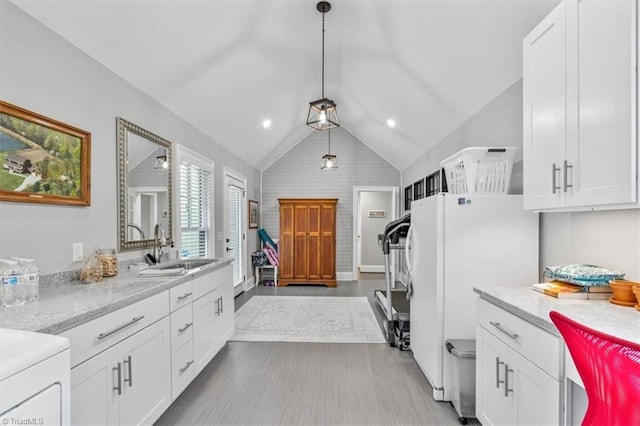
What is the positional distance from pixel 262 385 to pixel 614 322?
2353mm

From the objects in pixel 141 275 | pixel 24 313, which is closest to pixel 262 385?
pixel 141 275

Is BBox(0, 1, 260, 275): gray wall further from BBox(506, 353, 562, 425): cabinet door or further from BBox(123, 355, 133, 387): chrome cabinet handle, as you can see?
BBox(506, 353, 562, 425): cabinet door

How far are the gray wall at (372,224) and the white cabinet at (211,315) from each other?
573 cm

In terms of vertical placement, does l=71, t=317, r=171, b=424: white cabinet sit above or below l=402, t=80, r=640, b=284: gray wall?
below

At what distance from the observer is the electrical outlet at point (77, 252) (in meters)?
2.14

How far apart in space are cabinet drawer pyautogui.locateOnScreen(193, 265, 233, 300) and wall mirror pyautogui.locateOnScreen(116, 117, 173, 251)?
2.17ft

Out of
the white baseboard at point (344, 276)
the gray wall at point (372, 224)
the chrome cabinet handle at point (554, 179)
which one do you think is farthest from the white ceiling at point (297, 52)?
the gray wall at point (372, 224)

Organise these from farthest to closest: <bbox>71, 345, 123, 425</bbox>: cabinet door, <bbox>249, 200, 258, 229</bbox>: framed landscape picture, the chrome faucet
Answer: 1. <bbox>249, 200, 258, 229</bbox>: framed landscape picture
2. the chrome faucet
3. <bbox>71, 345, 123, 425</bbox>: cabinet door

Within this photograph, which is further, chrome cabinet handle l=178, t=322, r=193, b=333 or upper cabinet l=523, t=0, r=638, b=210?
chrome cabinet handle l=178, t=322, r=193, b=333

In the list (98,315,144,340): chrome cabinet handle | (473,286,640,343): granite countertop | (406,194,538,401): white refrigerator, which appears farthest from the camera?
(406,194,538,401): white refrigerator

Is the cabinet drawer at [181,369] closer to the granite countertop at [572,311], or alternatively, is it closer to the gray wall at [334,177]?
the granite countertop at [572,311]

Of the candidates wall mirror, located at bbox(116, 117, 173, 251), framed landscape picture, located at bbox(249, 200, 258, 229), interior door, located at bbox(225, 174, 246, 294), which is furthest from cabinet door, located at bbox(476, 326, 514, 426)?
framed landscape picture, located at bbox(249, 200, 258, 229)

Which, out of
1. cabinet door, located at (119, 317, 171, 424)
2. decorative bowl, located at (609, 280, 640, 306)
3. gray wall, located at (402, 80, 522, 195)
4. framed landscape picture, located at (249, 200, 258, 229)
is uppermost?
gray wall, located at (402, 80, 522, 195)

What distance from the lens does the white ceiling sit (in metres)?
2.24
